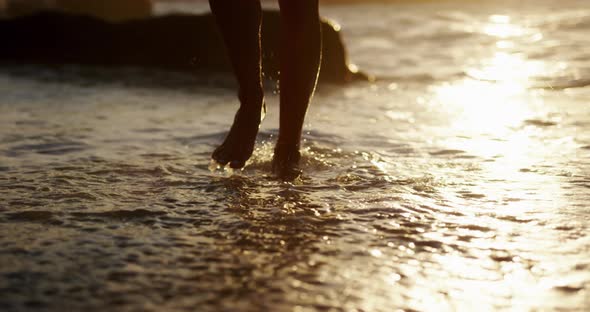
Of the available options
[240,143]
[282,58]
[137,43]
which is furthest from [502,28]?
[240,143]

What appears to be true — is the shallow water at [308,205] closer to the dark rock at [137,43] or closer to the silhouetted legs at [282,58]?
the silhouetted legs at [282,58]

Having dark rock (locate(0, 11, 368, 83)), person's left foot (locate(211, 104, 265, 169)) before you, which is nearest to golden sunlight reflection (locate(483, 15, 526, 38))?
dark rock (locate(0, 11, 368, 83))

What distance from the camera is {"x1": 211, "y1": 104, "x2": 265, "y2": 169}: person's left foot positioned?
2549 mm

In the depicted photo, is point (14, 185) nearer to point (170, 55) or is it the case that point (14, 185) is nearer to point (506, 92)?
point (506, 92)

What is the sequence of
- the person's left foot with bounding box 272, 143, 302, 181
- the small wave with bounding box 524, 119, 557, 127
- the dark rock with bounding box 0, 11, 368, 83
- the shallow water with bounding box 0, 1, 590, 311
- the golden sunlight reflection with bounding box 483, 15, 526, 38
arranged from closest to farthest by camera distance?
the shallow water with bounding box 0, 1, 590, 311
the person's left foot with bounding box 272, 143, 302, 181
the small wave with bounding box 524, 119, 557, 127
the dark rock with bounding box 0, 11, 368, 83
the golden sunlight reflection with bounding box 483, 15, 526, 38

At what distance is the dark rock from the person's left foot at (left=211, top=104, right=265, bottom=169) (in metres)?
2.72

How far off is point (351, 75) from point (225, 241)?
Answer: 3458 mm

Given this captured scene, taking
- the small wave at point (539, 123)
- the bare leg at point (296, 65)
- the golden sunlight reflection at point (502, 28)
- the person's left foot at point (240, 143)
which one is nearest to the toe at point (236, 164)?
the person's left foot at point (240, 143)

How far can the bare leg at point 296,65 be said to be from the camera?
8.56 feet

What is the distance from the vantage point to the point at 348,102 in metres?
4.23

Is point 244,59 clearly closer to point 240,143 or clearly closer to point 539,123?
point 240,143

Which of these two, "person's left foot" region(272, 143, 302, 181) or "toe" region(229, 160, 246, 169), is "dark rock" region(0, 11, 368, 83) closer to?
"person's left foot" region(272, 143, 302, 181)

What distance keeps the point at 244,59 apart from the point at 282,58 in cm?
12

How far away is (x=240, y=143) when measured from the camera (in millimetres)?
2576
